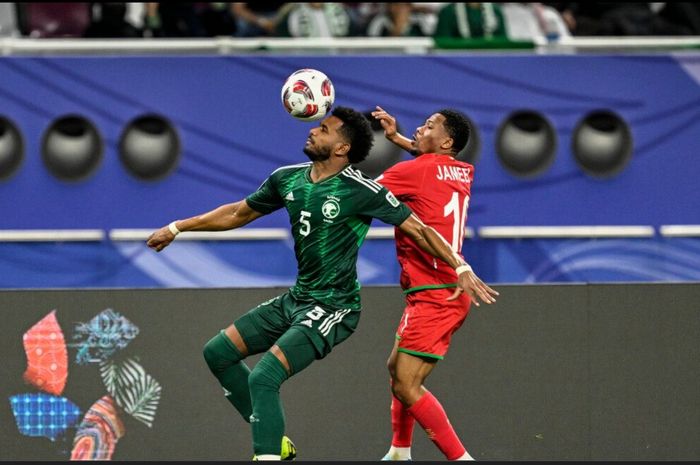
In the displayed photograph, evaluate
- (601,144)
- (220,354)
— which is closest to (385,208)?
(220,354)

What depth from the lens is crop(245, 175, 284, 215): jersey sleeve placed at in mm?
8406

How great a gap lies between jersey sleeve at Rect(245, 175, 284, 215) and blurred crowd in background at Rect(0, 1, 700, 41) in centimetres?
574

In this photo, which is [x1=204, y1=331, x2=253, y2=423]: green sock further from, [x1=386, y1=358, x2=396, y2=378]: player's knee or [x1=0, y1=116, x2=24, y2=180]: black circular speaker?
[x1=0, y1=116, x2=24, y2=180]: black circular speaker

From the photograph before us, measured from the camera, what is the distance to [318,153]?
26.9 ft

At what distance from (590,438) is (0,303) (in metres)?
3.98

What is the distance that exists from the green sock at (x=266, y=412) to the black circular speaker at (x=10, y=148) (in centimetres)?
694

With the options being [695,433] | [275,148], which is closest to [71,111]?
[275,148]

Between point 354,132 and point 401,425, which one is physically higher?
point 354,132

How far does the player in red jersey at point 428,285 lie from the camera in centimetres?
873

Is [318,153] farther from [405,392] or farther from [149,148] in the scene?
[149,148]

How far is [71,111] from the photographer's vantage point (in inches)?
562

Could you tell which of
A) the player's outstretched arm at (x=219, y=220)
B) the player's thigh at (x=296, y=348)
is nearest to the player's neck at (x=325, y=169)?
the player's outstretched arm at (x=219, y=220)

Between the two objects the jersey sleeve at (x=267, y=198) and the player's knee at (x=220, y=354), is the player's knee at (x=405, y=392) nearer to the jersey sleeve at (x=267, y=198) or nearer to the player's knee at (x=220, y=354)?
the player's knee at (x=220, y=354)

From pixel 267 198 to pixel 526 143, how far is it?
648cm
